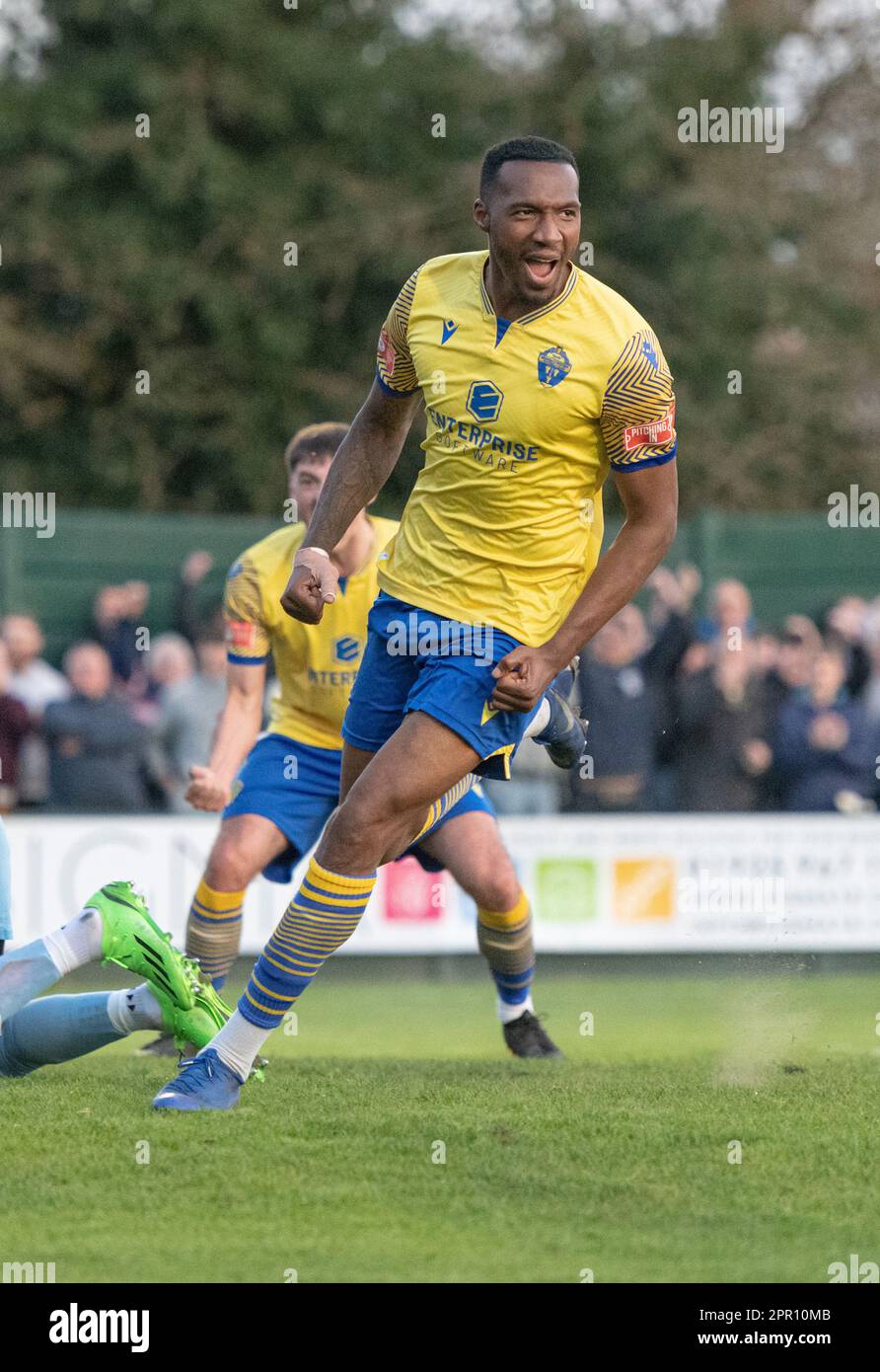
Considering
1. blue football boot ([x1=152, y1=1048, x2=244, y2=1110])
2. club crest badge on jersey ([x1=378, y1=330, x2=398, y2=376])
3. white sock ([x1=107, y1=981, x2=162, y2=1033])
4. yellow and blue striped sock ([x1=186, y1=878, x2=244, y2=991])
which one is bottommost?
blue football boot ([x1=152, y1=1048, x2=244, y2=1110])

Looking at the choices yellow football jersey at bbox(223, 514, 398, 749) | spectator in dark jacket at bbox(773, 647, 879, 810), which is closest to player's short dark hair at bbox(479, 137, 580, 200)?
yellow football jersey at bbox(223, 514, 398, 749)

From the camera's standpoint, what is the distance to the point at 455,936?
14.3 meters

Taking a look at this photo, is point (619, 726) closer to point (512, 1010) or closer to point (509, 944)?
point (512, 1010)

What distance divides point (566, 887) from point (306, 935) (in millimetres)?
8012

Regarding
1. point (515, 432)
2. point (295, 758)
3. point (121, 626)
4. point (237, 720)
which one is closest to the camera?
point (515, 432)

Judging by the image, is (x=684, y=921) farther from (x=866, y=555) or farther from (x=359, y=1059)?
(x=359, y=1059)

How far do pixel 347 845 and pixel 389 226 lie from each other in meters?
17.9

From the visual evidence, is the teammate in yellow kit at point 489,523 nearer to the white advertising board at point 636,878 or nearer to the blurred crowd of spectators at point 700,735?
the white advertising board at point 636,878

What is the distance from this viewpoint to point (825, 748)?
Answer: 49.9ft

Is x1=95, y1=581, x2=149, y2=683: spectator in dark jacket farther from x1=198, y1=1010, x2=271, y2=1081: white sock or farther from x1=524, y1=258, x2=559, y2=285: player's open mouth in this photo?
x1=524, y1=258, x2=559, y2=285: player's open mouth

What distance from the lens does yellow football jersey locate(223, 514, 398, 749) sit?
847 centimetres

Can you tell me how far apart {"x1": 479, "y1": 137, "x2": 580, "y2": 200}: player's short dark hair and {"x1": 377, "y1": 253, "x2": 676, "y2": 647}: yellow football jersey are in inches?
13.8

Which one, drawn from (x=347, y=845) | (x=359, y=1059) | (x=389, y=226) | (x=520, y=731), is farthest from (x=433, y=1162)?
(x=389, y=226)

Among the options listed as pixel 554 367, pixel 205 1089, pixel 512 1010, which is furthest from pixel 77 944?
pixel 512 1010
